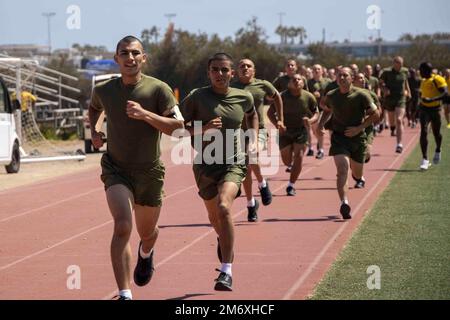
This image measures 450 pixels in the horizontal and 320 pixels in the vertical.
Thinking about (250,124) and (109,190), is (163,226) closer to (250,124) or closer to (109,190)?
(250,124)

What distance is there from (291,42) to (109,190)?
135 meters

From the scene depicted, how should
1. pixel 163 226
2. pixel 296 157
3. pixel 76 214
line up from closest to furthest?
pixel 163 226, pixel 76 214, pixel 296 157

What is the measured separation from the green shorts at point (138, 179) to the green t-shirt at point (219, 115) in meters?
1.08

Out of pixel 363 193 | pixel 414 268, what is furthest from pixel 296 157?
pixel 414 268

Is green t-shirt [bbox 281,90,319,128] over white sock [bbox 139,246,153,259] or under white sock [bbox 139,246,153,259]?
over

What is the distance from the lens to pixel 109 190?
29.8 ft

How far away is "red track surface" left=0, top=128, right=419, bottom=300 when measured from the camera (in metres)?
9.97

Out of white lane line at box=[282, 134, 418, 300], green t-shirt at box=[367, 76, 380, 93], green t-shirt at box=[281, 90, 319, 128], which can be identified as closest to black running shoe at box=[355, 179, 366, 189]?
white lane line at box=[282, 134, 418, 300]

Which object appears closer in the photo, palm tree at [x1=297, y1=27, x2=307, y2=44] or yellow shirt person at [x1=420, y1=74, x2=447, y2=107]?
yellow shirt person at [x1=420, y1=74, x2=447, y2=107]

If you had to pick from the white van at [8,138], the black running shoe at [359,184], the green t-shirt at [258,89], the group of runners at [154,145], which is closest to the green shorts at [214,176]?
the group of runners at [154,145]

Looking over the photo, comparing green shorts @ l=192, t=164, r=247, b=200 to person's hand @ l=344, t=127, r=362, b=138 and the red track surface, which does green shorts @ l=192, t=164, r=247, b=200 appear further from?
person's hand @ l=344, t=127, r=362, b=138

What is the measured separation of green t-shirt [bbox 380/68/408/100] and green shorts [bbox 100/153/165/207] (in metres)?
17.6

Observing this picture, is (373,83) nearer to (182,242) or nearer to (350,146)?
(350,146)
